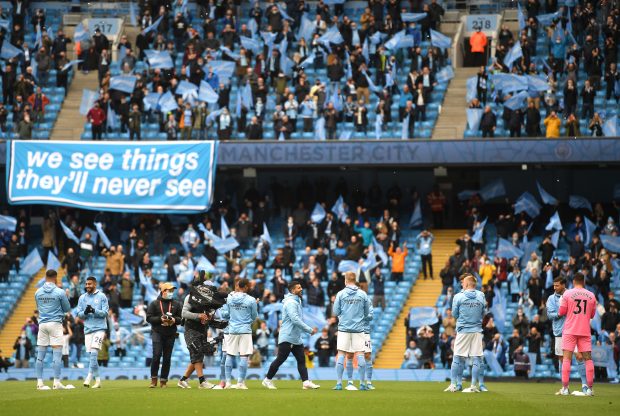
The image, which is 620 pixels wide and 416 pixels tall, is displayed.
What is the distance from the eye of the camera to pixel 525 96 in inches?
1487

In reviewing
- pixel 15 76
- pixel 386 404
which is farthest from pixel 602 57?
pixel 386 404

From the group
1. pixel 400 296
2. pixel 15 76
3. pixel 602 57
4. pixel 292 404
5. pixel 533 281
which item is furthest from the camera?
pixel 15 76

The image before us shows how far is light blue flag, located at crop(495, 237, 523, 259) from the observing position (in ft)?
117

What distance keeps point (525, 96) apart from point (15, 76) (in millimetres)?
16781

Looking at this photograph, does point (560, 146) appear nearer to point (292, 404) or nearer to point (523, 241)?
point (523, 241)

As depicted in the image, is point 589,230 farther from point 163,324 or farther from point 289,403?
point 289,403

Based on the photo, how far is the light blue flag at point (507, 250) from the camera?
35719mm

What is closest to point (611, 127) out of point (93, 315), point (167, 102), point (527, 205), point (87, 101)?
point (527, 205)

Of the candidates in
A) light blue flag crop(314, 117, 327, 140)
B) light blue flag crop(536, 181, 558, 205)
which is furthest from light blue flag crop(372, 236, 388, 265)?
light blue flag crop(536, 181, 558, 205)

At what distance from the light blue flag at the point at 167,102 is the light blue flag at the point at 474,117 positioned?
29.5 feet

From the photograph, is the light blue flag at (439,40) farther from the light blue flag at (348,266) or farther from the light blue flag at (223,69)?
the light blue flag at (348,266)

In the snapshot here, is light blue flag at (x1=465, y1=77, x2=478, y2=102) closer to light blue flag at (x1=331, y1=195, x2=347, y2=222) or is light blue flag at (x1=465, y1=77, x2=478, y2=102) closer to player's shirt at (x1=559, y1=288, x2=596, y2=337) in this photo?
light blue flag at (x1=331, y1=195, x2=347, y2=222)

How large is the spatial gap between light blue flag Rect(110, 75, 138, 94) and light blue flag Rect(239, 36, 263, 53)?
3.86m

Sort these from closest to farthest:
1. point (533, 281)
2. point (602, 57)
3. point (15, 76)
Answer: point (533, 281) < point (602, 57) < point (15, 76)
